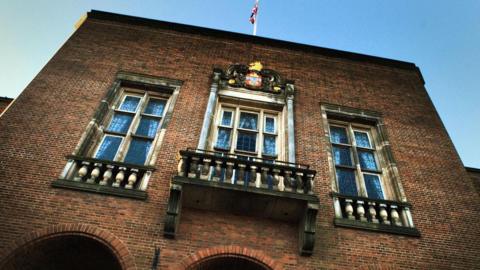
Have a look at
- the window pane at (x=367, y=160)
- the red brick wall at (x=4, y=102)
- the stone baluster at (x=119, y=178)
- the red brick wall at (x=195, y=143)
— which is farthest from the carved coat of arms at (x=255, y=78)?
the red brick wall at (x=4, y=102)

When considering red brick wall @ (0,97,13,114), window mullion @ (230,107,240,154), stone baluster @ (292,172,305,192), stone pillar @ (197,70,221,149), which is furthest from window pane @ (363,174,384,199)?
red brick wall @ (0,97,13,114)

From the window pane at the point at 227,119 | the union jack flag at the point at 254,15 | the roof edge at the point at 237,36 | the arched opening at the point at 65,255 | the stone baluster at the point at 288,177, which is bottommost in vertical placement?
the arched opening at the point at 65,255

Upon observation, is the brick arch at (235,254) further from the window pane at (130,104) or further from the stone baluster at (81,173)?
the window pane at (130,104)

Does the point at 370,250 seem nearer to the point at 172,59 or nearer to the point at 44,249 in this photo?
the point at 44,249

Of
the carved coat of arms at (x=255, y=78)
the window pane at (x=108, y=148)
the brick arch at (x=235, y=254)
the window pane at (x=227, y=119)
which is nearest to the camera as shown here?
the brick arch at (x=235, y=254)

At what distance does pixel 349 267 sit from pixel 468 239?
A: 3.45 m

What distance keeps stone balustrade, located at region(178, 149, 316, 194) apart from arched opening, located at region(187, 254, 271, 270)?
1625 millimetres

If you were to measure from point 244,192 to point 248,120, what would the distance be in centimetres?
384

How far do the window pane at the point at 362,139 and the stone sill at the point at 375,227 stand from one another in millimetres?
3381

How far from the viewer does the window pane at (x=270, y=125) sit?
1106cm

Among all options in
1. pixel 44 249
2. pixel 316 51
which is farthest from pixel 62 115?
pixel 316 51

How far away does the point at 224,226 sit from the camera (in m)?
8.14

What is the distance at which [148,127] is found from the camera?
1046 centimetres

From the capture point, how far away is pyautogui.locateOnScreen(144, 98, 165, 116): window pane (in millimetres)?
11039
